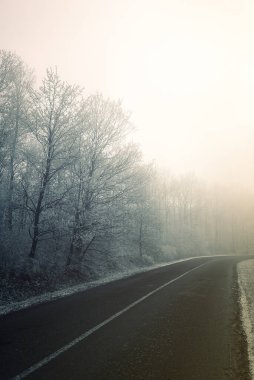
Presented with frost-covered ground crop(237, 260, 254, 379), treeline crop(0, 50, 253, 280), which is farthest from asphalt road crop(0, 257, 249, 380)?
treeline crop(0, 50, 253, 280)

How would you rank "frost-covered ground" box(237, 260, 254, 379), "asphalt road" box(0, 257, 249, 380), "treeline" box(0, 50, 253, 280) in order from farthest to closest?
"treeline" box(0, 50, 253, 280) → "frost-covered ground" box(237, 260, 254, 379) → "asphalt road" box(0, 257, 249, 380)

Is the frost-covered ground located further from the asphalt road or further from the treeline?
the treeline

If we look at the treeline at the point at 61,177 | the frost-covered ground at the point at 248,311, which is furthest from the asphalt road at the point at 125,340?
the treeline at the point at 61,177

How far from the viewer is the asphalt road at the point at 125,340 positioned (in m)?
5.33

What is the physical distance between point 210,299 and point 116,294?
3709 mm

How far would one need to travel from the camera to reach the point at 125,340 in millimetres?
6922

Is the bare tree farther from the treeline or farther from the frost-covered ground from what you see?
the frost-covered ground

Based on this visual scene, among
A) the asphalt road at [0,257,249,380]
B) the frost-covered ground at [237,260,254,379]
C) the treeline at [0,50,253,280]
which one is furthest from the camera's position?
the treeline at [0,50,253,280]

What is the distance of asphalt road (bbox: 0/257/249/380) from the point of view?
17.5 ft

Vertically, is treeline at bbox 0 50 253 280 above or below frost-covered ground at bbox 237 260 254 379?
above

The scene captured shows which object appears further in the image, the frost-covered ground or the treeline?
the treeline

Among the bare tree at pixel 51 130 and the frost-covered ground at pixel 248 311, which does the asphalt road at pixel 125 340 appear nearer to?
the frost-covered ground at pixel 248 311

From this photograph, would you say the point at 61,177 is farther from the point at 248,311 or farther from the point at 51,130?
the point at 248,311

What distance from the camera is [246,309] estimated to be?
10.1 meters
